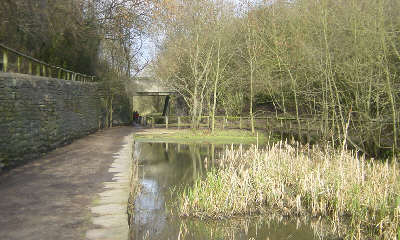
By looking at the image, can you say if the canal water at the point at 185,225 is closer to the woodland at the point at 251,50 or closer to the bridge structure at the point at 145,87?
the woodland at the point at 251,50

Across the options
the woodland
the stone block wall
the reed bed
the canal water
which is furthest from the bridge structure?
the reed bed

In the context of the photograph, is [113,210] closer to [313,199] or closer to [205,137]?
[313,199]

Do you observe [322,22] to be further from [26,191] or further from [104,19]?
[104,19]

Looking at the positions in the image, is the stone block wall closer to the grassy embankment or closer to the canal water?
the canal water

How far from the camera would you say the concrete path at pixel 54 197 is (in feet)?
14.6

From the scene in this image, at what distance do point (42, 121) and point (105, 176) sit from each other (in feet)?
13.1

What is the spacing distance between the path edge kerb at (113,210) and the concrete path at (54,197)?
0.09ft

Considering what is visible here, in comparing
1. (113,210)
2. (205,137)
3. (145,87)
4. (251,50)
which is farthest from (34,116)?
(145,87)

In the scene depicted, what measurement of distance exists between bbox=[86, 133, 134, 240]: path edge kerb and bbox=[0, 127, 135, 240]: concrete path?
28 mm

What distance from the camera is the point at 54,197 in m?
6.02

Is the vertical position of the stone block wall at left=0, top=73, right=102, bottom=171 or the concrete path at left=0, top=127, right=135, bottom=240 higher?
the stone block wall at left=0, top=73, right=102, bottom=171

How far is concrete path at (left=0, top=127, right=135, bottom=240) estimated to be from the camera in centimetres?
445

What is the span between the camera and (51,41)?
18750mm

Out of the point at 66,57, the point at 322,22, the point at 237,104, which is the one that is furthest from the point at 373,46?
the point at 237,104
